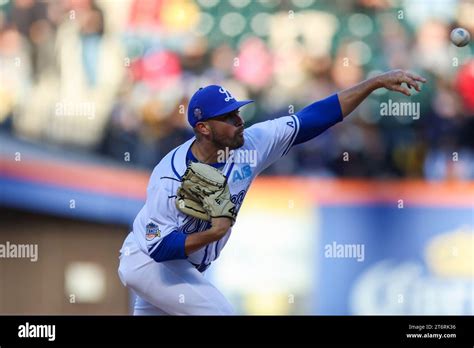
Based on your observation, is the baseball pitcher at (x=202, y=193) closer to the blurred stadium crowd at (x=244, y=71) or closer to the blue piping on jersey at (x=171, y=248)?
the blue piping on jersey at (x=171, y=248)

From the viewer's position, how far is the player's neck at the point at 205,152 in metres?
5.66

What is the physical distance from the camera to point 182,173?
5.53m

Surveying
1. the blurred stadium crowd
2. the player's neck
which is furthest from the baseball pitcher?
the blurred stadium crowd

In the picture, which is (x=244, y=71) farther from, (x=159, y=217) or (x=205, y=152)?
(x=159, y=217)

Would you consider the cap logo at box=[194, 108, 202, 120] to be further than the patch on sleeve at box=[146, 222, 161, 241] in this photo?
Yes

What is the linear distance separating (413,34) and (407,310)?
67.6 inches

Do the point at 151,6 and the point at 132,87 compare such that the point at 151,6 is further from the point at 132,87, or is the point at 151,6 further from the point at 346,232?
the point at 346,232

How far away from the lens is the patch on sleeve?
536 cm

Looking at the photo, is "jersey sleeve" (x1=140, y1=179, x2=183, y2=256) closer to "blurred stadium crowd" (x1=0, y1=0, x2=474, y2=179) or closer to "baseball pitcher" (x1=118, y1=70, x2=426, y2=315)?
"baseball pitcher" (x1=118, y1=70, x2=426, y2=315)

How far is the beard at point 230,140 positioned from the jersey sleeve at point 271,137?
0.13m

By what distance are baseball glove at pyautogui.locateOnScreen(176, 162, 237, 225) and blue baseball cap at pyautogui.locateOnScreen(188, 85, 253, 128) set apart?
335mm

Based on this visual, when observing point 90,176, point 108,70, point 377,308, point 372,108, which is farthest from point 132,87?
point 377,308

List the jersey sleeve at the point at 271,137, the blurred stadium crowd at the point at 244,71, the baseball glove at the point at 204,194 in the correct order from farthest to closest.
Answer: the blurred stadium crowd at the point at 244,71, the jersey sleeve at the point at 271,137, the baseball glove at the point at 204,194
